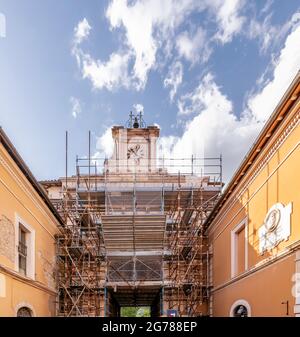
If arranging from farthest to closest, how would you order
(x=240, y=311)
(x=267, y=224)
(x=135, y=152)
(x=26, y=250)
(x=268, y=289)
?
(x=135, y=152) → (x=26, y=250) → (x=240, y=311) → (x=267, y=224) → (x=268, y=289)

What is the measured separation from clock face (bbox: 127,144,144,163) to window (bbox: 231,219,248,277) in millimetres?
13977

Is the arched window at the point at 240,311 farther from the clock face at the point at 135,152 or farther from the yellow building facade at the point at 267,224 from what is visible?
the clock face at the point at 135,152

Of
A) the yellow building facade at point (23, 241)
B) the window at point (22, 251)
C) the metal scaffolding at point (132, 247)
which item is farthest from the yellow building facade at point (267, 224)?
the window at point (22, 251)

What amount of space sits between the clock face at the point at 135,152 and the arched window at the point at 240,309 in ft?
49.0

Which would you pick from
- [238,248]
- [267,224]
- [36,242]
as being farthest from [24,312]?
[267,224]

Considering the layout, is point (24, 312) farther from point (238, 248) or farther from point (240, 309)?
point (238, 248)

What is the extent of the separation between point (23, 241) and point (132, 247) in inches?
241

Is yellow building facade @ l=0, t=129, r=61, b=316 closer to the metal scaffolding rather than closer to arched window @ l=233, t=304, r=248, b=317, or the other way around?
the metal scaffolding

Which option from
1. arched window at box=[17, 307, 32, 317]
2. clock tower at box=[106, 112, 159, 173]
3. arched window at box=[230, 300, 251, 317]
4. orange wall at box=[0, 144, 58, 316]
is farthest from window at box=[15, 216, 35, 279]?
clock tower at box=[106, 112, 159, 173]

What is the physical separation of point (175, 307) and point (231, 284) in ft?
16.7

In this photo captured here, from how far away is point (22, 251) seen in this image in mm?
11375

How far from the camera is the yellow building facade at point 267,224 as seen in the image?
747 cm

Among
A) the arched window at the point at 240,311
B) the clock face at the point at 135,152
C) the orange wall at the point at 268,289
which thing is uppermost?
the clock face at the point at 135,152
